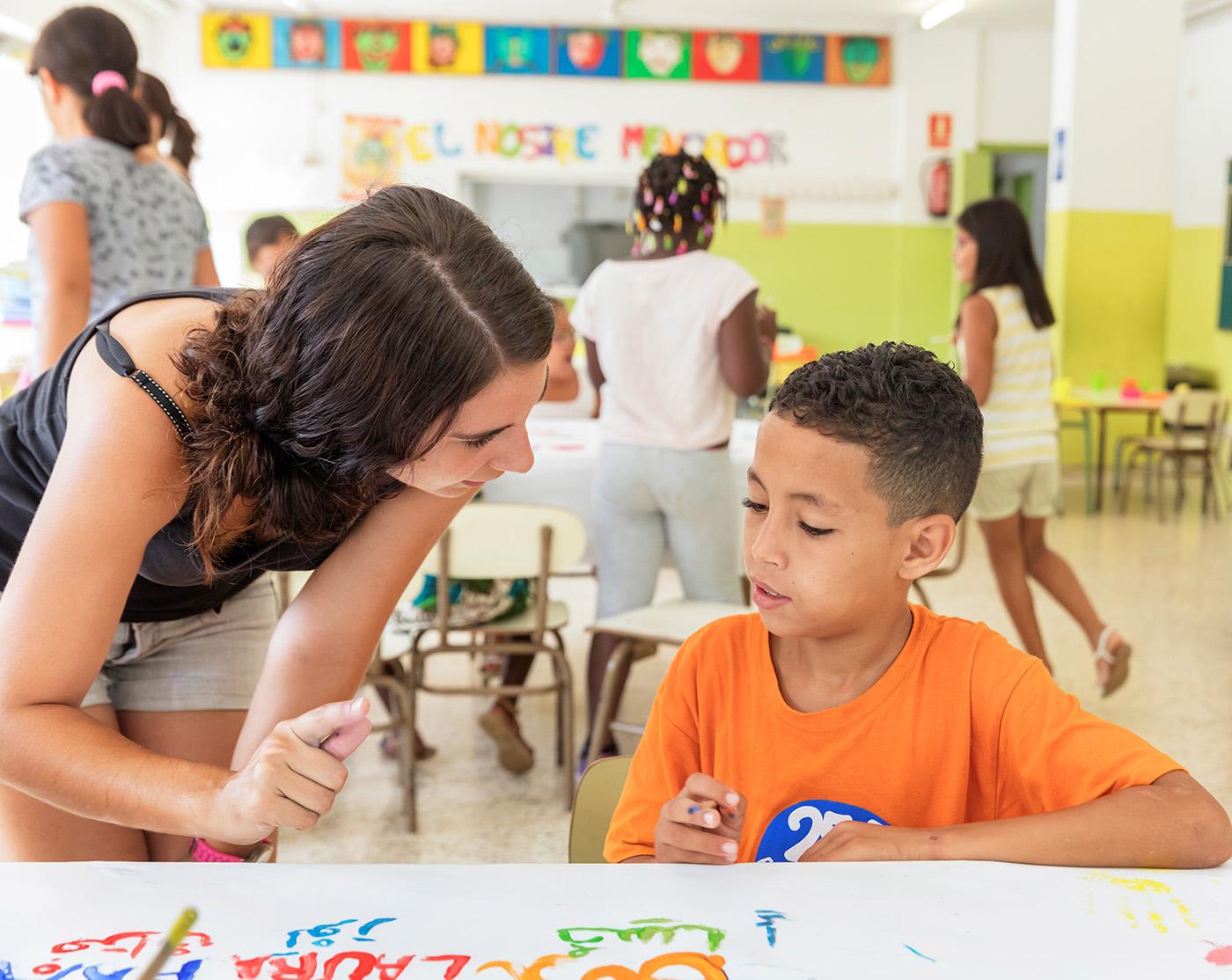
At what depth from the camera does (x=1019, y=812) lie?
1.14 meters

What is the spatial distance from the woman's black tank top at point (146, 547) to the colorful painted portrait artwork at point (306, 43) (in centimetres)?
851

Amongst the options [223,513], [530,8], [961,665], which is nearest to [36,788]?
[223,513]

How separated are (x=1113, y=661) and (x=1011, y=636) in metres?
0.97

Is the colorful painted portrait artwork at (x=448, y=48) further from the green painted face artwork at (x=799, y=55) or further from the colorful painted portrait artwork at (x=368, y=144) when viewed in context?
the green painted face artwork at (x=799, y=55)

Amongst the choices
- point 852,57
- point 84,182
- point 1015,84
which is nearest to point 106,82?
point 84,182

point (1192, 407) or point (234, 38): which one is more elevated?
point (234, 38)

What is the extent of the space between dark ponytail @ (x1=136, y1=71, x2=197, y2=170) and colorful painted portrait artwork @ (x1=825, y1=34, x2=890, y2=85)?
21.5 feet

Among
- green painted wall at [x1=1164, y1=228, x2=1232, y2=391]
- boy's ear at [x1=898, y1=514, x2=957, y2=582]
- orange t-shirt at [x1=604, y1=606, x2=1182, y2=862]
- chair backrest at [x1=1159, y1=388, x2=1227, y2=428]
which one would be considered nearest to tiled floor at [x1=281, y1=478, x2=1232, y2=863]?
chair backrest at [x1=1159, y1=388, x2=1227, y2=428]

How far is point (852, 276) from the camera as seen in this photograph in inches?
375

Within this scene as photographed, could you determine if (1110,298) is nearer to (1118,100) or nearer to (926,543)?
(1118,100)

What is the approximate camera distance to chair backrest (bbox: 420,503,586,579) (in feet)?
8.84

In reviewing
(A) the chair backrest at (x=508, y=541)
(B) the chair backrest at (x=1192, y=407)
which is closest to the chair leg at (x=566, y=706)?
(A) the chair backrest at (x=508, y=541)

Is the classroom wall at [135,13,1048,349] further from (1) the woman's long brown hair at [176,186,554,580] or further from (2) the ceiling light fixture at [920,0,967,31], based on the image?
(1) the woman's long brown hair at [176,186,554,580]

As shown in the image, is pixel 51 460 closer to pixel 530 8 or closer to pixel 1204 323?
pixel 530 8
